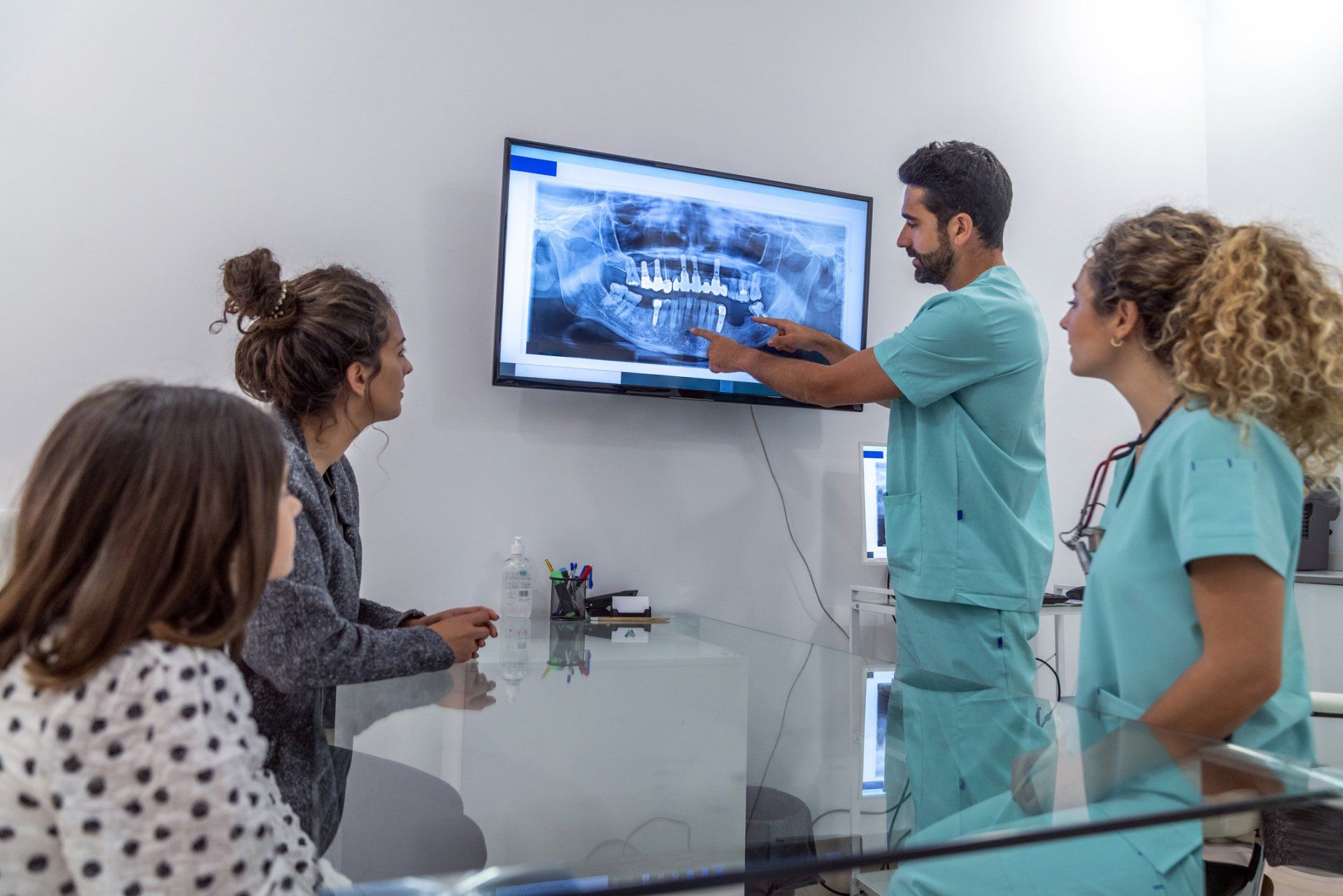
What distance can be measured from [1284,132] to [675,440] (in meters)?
2.51

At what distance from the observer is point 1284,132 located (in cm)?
337

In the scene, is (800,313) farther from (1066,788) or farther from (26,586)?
(26,586)

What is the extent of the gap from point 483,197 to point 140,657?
7.20 ft

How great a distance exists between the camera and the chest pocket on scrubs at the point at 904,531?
1968 millimetres

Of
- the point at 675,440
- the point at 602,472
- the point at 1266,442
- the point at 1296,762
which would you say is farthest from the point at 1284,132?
the point at 1296,762

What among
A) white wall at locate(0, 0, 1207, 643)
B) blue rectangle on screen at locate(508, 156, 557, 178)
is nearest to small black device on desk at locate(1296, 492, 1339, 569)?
white wall at locate(0, 0, 1207, 643)

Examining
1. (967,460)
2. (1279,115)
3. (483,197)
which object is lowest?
(967,460)

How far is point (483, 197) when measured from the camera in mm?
2672

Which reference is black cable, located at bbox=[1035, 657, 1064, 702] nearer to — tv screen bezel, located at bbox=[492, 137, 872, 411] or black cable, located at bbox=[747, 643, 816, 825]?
tv screen bezel, located at bbox=[492, 137, 872, 411]

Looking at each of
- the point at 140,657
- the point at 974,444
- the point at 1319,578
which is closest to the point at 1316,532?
the point at 1319,578

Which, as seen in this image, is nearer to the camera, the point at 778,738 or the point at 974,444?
the point at 778,738

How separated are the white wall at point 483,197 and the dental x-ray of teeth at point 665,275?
0.60 feet

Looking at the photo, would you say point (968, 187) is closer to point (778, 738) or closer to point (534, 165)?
point (534, 165)

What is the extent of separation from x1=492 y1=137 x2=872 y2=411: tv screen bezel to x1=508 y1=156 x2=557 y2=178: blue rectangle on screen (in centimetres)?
2
